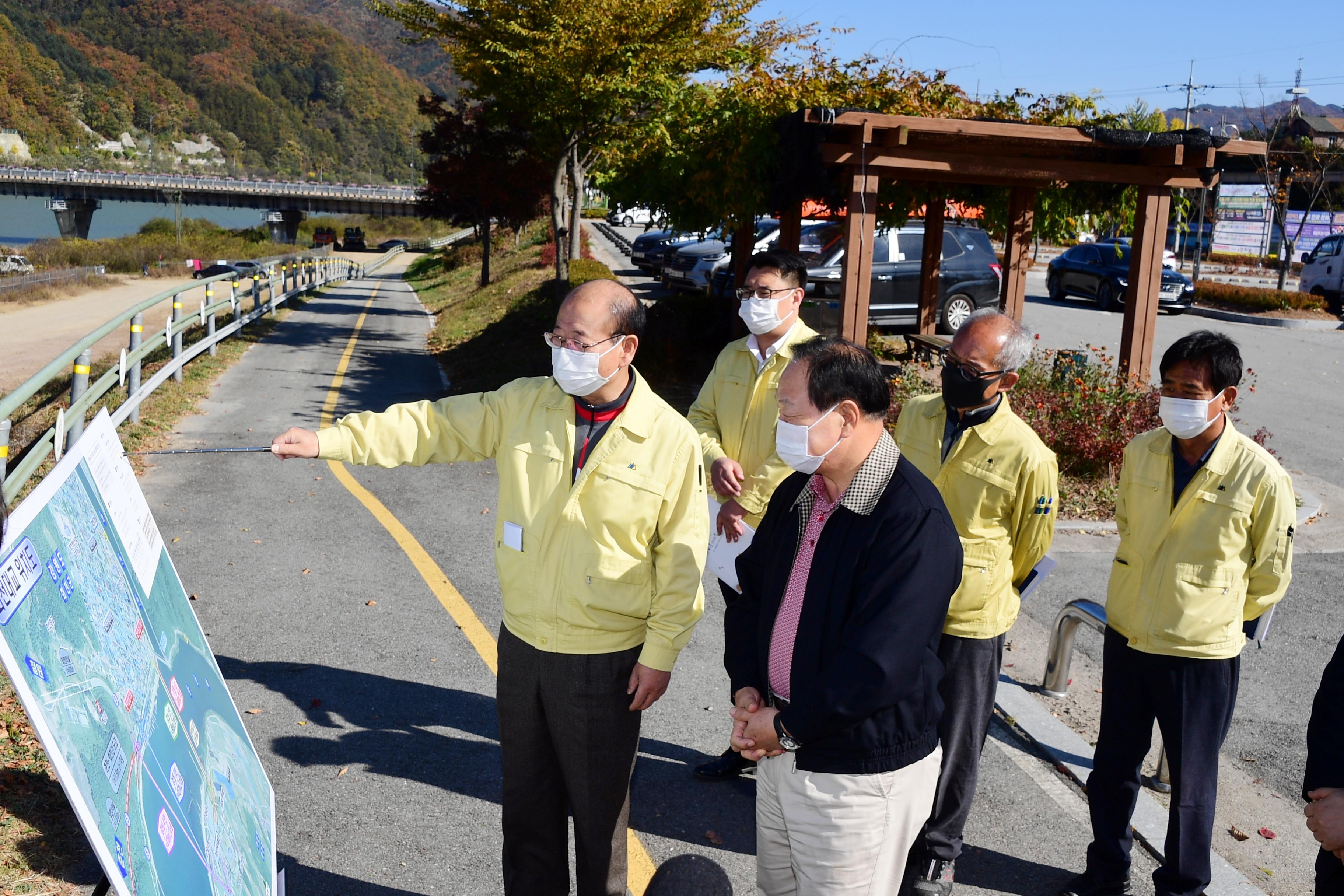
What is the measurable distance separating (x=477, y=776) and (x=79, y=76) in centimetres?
21772

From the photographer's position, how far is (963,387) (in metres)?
3.57

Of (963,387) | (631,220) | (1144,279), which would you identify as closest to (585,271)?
(1144,279)

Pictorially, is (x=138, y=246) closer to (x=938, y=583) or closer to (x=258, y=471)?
(x=258, y=471)

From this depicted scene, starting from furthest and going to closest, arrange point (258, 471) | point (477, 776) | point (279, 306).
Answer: point (279, 306), point (258, 471), point (477, 776)

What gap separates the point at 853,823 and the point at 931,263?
1230 centimetres

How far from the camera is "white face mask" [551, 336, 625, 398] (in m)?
3.07

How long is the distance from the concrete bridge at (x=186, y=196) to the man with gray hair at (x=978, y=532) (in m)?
98.1

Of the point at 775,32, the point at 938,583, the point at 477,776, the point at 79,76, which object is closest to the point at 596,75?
the point at 775,32

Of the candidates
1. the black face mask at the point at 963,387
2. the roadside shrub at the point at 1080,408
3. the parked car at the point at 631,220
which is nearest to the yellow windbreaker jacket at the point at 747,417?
the black face mask at the point at 963,387

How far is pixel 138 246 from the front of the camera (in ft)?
214

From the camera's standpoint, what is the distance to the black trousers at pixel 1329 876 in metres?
2.47

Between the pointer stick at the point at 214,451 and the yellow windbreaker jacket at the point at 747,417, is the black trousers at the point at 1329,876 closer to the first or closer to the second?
the yellow windbreaker jacket at the point at 747,417

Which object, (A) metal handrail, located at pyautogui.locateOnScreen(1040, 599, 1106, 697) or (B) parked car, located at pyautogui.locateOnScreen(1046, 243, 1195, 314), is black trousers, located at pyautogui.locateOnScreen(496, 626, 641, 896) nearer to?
(A) metal handrail, located at pyautogui.locateOnScreen(1040, 599, 1106, 697)

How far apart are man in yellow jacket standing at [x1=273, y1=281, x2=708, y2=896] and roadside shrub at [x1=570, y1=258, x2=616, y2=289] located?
14.6 meters
